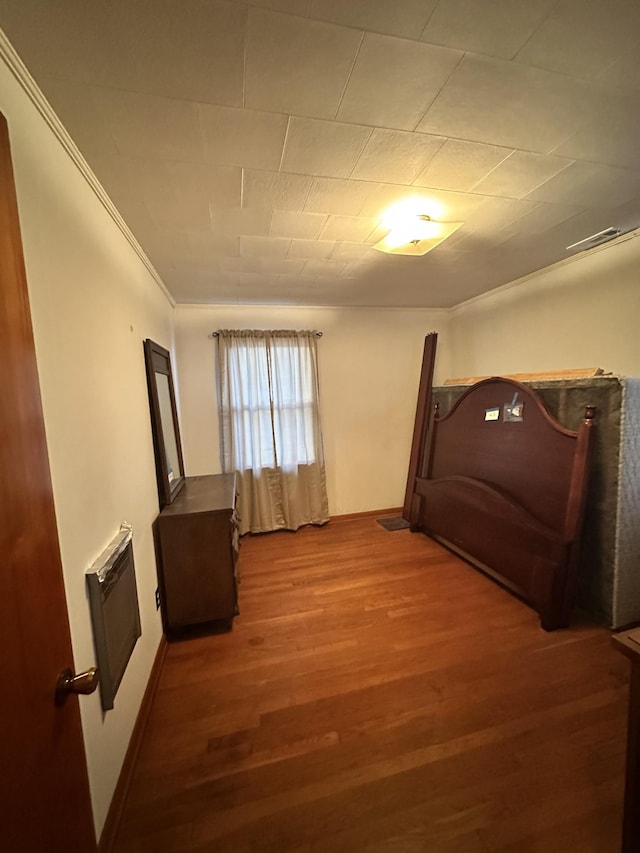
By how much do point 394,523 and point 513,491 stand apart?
1.59 meters

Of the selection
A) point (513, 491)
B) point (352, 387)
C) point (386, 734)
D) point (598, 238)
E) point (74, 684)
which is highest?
point (598, 238)

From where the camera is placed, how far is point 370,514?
405 cm

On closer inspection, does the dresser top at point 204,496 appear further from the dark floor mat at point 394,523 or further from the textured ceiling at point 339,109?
the dark floor mat at point 394,523

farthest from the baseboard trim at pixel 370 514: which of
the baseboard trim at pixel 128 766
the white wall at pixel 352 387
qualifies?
the baseboard trim at pixel 128 766

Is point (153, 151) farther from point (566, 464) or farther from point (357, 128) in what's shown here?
point (566, 464)

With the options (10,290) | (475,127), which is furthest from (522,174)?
(10,290)

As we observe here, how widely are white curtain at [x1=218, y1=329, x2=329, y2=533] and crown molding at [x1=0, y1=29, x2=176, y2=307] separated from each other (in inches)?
66.9

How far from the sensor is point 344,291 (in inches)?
129

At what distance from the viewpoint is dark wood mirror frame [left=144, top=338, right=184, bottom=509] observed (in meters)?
2.14

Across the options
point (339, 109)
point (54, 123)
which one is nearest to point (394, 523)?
point (339, 109)

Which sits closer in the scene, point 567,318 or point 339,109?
point 339,109

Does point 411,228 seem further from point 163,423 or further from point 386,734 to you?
point 386,734

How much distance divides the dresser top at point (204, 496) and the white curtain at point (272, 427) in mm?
637

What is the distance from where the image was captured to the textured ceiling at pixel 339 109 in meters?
0.87
